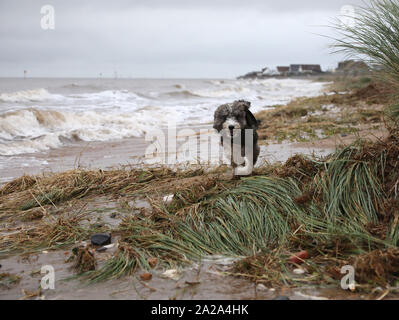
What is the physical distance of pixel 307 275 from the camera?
2.51 meters

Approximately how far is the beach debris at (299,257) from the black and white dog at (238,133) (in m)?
1.44

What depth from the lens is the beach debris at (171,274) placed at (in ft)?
8.40

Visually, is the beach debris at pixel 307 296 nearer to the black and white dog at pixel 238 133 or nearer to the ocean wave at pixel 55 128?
the black and white dog at pixel 238 133

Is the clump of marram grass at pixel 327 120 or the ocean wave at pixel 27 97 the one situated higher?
the ocean wave at pixel 27 97

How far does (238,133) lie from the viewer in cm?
379

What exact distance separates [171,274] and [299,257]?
89cm

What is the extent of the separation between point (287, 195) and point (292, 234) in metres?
0.57

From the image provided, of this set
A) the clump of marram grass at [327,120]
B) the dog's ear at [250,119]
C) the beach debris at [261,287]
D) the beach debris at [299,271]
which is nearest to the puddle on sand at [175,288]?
the beach debris at [261,287]

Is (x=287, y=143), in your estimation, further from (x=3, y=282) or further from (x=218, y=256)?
(x=3, y=282)

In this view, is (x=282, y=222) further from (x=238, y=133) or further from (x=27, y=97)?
(x=27, y=97)

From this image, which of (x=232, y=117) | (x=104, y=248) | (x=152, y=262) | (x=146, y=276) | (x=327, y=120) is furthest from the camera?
(x=327, y=120)

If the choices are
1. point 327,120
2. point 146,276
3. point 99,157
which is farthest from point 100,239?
point 327,120
